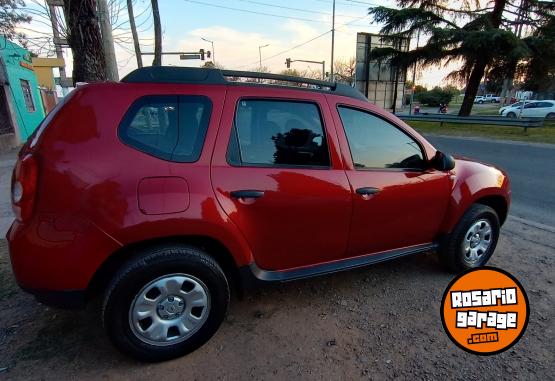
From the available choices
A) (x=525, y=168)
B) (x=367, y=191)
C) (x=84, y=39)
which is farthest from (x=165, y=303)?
(x=525, y=168)

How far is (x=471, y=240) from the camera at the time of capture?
3338 millimetres

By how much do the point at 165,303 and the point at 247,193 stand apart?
84cm

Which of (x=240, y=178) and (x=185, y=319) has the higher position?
(x=240, y=178)

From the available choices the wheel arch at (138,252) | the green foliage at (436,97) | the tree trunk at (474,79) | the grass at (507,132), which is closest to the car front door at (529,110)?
the tree trunk at (474,79)

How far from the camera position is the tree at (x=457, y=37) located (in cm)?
1869

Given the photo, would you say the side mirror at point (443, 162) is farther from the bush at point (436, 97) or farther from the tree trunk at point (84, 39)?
the bush at point (436, 97)

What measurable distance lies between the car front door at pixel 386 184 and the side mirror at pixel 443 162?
0.20 feet

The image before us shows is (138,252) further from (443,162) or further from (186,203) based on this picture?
(443,162)

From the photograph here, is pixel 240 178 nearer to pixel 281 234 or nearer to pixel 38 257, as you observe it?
pixel 281 234

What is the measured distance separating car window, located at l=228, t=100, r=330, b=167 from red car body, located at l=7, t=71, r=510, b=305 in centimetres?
6

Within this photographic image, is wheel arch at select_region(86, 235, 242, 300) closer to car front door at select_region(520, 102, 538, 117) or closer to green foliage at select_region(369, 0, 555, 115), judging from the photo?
green foliage at select_region(369, 0, 555, 115)

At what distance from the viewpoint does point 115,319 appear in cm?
206

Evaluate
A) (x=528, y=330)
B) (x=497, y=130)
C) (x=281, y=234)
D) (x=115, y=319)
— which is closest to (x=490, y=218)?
(x=528, y=330)

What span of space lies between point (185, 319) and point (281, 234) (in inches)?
32.6
